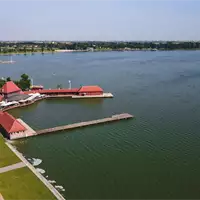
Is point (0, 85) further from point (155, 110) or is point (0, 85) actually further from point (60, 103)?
point (155, 110)

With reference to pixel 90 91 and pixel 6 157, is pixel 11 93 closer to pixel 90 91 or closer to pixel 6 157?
pixel 90 91

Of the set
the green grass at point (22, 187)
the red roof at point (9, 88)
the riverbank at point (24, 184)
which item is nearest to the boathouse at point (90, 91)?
the red roof at point (9, 88)

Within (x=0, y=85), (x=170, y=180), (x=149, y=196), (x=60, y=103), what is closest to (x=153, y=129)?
(x=170, y=180)

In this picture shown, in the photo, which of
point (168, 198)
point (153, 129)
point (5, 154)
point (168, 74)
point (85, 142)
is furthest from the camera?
point (168, 74)

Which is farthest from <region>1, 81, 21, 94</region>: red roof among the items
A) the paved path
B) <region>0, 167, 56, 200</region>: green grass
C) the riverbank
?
<region>0, 167, 56, 200</region>: green grass

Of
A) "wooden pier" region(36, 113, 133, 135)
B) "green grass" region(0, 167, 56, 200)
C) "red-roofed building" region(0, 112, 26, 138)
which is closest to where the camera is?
"green grass" region(0, 167, 56, 200)

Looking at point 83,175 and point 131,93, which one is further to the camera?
point 131,93

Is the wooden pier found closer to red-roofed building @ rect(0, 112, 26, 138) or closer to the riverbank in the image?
red-roofed building @ rect(0, 112, 26, 138)
